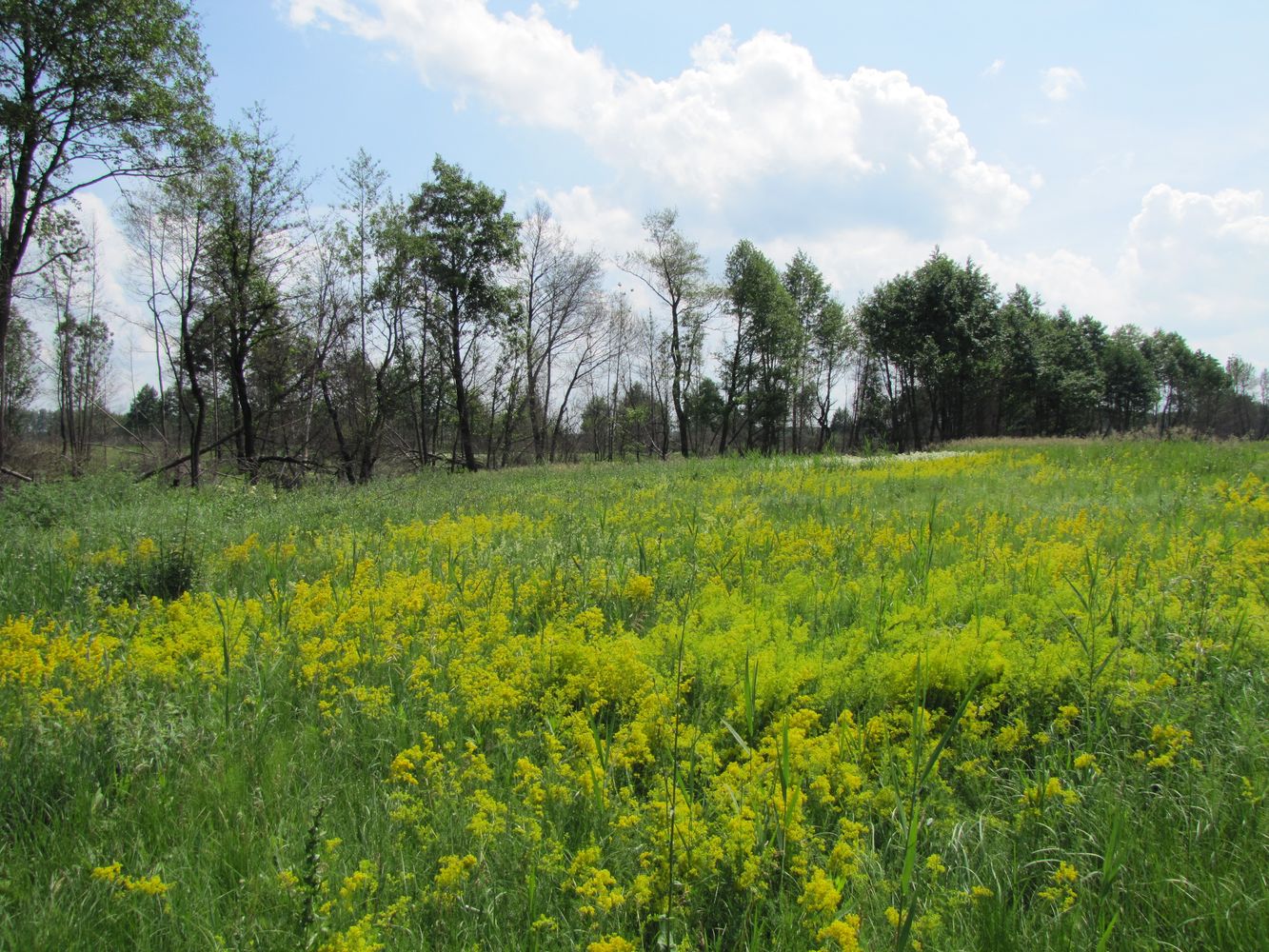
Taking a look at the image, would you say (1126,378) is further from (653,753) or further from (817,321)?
(653,753)

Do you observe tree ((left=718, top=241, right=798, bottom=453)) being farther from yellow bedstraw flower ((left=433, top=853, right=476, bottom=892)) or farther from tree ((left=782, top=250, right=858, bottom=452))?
yellow bedstraw flower ((left=433, top=853, right=476, bottom=892))

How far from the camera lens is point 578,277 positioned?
39.2 m

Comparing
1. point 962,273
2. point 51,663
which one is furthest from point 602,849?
point 962,273

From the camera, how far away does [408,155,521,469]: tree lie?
26.8 metres

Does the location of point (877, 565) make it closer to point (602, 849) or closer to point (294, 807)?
point (602, 849)

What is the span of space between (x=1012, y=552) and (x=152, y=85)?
58.8 feet

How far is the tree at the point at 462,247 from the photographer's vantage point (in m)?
26.8

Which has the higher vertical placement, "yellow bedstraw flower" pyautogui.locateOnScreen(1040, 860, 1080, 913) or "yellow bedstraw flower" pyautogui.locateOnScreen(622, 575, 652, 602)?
"yellow bedstraw flower" pyautogui.locateOnScreen(622, 575, 652, 602)

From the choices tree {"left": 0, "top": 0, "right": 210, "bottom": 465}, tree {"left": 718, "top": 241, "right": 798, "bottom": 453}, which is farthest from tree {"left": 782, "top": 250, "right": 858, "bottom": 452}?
tree {"left": 0, "top": 0, "right": 210, "bottom": 465}

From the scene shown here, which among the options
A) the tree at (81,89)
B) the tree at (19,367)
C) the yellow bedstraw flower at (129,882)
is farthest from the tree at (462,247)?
the yellow bedstraw flower at (129,882)

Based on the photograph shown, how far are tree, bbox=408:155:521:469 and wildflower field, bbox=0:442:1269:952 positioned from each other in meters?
24.6

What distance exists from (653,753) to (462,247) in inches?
1108

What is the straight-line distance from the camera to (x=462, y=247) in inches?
1072

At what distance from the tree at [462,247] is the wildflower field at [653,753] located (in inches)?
967
